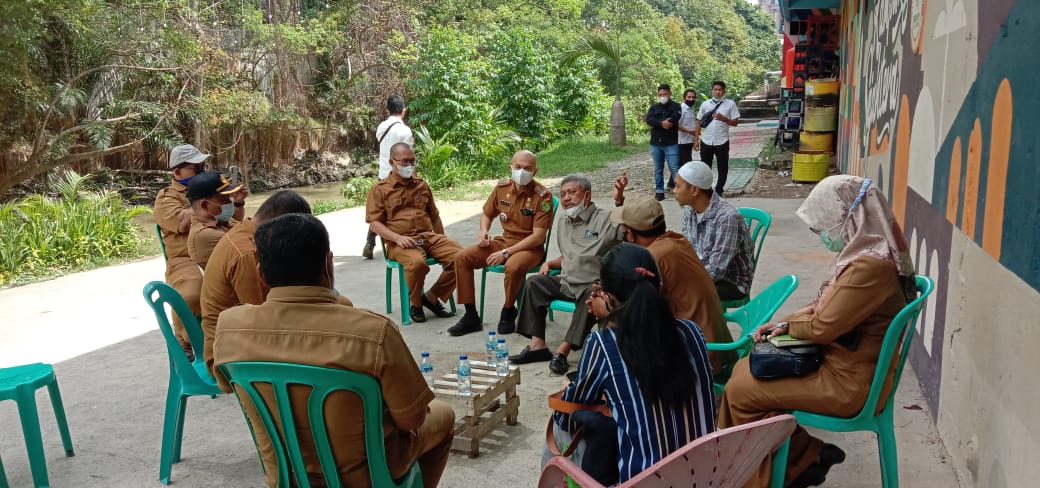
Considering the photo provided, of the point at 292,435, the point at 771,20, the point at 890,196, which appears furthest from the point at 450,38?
the point at 771,20

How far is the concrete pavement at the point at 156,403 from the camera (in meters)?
3.48

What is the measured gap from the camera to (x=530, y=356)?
4801 millimetres

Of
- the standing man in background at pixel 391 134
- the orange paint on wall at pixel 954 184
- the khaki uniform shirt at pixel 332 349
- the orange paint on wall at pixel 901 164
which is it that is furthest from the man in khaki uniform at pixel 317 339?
the standing man in background at pixel 391 134

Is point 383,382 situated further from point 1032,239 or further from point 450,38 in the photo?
point 450,38

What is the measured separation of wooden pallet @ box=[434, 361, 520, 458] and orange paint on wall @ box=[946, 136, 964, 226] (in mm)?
2140

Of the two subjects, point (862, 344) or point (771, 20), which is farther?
point (771, 20)

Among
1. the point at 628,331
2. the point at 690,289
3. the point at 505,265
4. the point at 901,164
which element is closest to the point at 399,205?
the point at 505,265

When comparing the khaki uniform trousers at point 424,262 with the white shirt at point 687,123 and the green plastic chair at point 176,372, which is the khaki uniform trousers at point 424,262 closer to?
the green plastic chair at point 176,372

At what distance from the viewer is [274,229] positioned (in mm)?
2297

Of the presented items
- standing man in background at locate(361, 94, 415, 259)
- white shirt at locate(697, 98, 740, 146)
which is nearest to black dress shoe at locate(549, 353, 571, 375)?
standing man in background at locate(361, 94, 415, 259)

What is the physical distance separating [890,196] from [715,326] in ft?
Answer: 8.68

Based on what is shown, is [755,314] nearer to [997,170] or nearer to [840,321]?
[840,321]

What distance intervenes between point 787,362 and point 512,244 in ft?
10.1

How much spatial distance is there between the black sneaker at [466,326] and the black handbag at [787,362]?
9.51 ft
